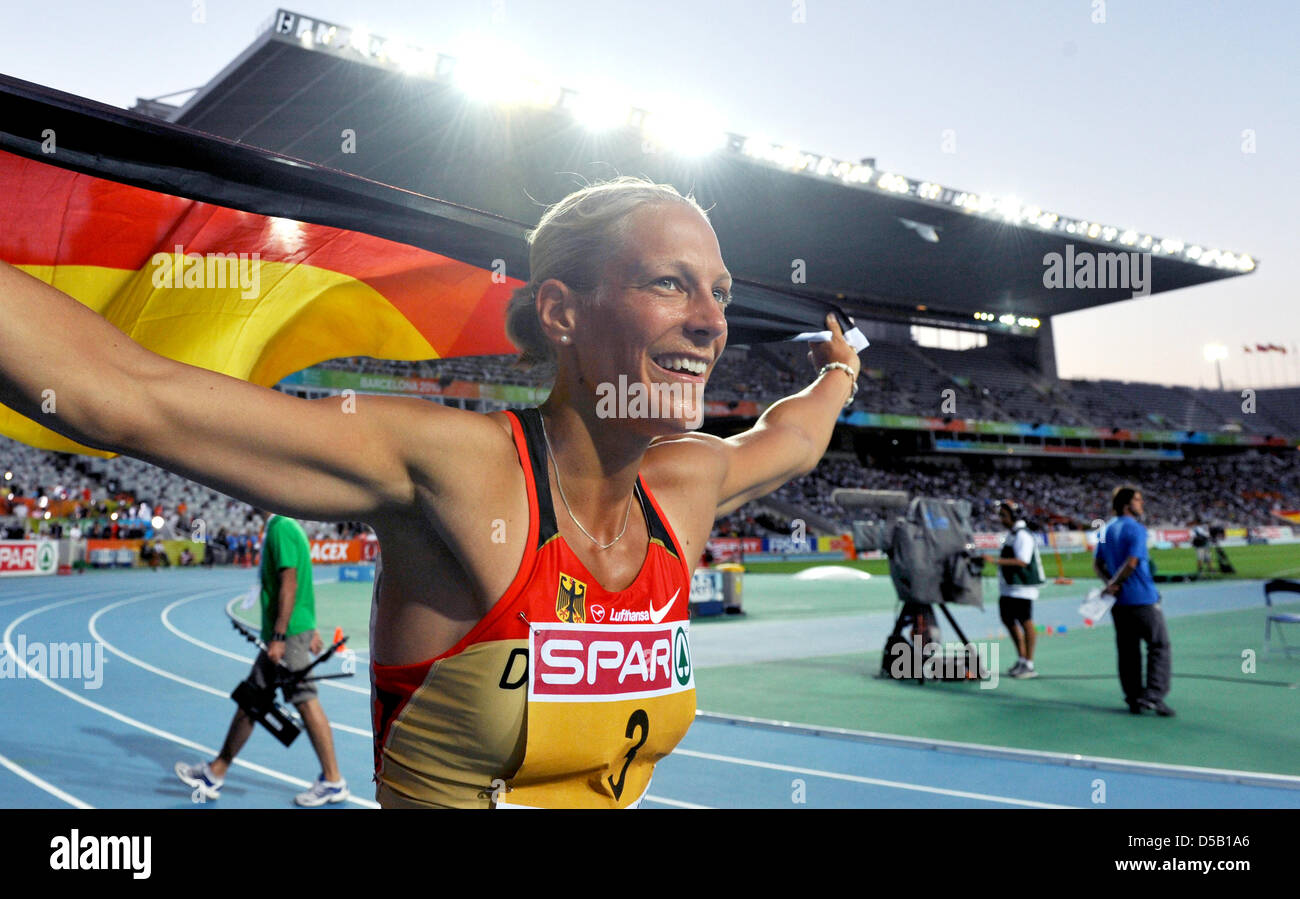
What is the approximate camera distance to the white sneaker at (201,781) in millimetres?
6105

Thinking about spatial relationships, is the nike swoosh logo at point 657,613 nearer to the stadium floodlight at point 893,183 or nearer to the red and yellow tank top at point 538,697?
the red and yellow tank top at point 538,697

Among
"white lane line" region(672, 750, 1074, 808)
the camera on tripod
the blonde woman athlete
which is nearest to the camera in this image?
the blonde woman athlete

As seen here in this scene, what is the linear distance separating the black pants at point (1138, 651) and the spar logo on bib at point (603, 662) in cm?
823

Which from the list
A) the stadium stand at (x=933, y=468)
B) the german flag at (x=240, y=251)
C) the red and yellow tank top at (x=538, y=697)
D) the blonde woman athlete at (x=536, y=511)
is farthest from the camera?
the stadium stand at (x=933, y=468)

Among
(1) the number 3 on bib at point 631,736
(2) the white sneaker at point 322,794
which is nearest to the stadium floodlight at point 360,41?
(2) the white sneaker at point 322,794

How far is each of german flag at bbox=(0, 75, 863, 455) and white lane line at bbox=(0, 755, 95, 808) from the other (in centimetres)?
425

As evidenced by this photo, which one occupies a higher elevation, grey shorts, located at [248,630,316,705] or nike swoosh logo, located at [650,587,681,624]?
nike swoosh logo, located at [650,587,681,624]

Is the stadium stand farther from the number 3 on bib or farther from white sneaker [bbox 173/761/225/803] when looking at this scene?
the number 3 on bib

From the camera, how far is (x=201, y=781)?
20.3 ft

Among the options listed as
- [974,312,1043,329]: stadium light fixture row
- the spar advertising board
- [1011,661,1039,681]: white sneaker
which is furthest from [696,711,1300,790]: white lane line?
[974,312,1043,329]: stadium light fixture row

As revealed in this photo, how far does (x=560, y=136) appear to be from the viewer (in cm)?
3036

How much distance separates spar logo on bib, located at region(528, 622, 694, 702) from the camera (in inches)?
60.9
